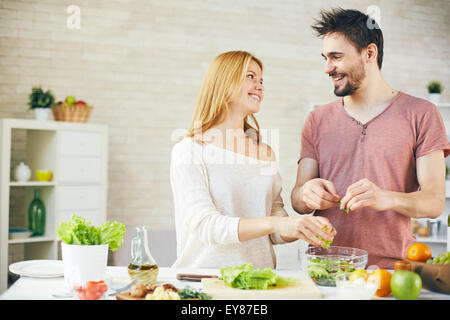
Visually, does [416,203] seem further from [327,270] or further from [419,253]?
[327,270]

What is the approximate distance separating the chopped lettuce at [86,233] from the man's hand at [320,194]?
→ 24.4 inches

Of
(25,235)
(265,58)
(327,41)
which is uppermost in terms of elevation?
(265,58)

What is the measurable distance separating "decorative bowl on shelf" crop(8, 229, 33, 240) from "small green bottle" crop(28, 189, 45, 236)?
5 cm

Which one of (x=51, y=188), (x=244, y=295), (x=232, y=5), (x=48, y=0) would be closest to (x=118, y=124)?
(x=51, y=188)

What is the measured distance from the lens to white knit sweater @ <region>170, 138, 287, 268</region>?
1.41 m

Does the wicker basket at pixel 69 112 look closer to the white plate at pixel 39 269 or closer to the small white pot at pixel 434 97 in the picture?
the white plate at pixel 39 269

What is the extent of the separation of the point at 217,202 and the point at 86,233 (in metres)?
0.47

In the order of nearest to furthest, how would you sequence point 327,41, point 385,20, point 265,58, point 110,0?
point 327,41, point 385,20, point 110,0, point 265,58

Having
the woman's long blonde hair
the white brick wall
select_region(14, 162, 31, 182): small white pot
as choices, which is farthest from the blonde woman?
select_region(14, 162, 31, 182): small white pot

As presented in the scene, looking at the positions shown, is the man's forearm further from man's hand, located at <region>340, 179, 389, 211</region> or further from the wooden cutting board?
the wooden cutting board

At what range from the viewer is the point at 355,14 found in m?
1.81

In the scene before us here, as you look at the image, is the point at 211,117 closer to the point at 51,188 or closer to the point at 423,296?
the point at 423,296

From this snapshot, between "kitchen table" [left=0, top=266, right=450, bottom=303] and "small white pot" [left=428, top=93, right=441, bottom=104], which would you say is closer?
"kitchen table" [left=0, top=266, right=450, bottom=303]

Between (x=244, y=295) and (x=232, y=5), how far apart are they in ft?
9.11
